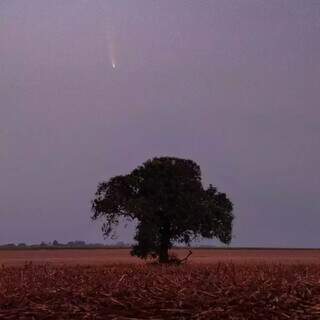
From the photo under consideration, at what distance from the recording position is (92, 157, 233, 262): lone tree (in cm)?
4534

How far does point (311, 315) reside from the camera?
11234mm

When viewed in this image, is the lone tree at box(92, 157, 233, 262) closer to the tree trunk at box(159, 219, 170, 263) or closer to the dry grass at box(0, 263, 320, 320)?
the tree trunk at box(159, 219, 170, 263)

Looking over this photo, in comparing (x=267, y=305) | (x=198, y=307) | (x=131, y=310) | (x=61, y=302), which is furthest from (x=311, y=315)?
(x=61, y=302)

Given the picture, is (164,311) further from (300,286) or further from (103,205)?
(103,205)

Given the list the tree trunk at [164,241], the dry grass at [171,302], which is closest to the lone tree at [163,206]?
the tree trunk at [164,241]

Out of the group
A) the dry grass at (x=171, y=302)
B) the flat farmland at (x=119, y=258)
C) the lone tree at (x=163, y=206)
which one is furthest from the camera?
the flat farmland at (x=119, y=258)

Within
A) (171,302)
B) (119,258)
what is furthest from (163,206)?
(119,258)

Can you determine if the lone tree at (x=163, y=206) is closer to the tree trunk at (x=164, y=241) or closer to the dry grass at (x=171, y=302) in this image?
the tree trunk at (x=164, y=241)

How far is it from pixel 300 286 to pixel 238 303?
2555 mm

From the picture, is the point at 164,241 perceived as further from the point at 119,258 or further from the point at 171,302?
the point at 119,258

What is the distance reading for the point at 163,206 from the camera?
45.5 m

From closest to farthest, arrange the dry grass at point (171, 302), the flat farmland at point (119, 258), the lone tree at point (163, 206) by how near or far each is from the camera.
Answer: the dry grass at point (171, 302) → the lone tree at point (163, 206) → the flat farmland at point (119, 258)

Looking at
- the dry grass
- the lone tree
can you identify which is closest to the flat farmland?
the lone tree

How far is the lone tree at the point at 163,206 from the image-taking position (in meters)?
45.3
